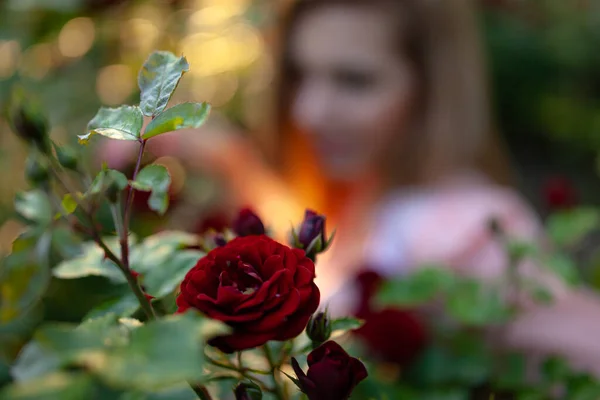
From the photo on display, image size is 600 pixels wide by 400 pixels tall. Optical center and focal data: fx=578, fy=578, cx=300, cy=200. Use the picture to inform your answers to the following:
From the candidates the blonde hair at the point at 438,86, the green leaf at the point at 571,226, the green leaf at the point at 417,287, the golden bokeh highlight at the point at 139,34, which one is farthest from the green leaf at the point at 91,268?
the blonde hair at the point at 438,86

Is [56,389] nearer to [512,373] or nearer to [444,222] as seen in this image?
[512,373]

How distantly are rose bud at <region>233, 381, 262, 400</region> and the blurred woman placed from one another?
84cm

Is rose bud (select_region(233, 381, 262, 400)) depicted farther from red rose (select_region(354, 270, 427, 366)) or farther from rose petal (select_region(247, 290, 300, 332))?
red rose (select_region(354, 270, 427, 366))

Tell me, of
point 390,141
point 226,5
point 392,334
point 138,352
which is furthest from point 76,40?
point 138,352

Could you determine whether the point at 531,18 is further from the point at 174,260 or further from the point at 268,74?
the point at 174,260

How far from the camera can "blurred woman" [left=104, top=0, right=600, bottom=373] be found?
1183mm

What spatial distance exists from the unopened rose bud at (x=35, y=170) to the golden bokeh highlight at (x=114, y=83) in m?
0.87

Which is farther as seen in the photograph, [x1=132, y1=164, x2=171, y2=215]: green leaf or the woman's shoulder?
the woman's shoulder

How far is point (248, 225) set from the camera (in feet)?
1.13

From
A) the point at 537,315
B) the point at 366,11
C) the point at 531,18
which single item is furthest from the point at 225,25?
the point at 531,18

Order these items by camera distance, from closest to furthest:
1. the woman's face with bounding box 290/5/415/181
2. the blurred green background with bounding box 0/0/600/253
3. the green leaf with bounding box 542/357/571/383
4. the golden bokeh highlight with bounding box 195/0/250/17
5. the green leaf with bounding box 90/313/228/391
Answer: the green leaf with bounding box 90/313/228/391 < the green leaf with bounding box 542/357/571/383 < the blurred green background with bounding box 0/0/600/253 < the golden bokeh highlight with bounding box 195/0/250/17 < the woman's face with bounding box 290/5/415/181

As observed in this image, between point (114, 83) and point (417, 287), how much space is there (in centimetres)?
87

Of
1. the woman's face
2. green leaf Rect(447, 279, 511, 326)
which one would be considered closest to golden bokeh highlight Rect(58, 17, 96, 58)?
the woman's face

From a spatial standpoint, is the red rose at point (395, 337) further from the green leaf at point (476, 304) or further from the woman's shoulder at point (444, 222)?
the woman's shoulder at point (444, 222)
